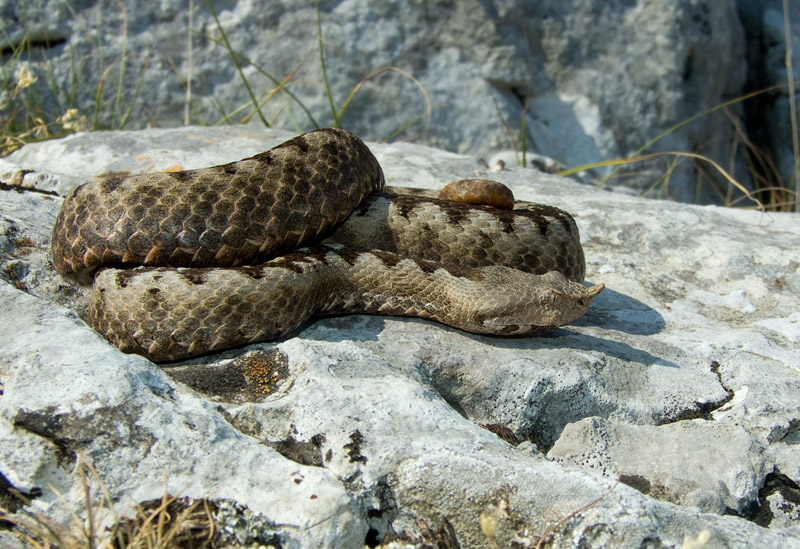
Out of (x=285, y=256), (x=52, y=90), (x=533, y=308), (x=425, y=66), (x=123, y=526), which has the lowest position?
(x=123, y=526)

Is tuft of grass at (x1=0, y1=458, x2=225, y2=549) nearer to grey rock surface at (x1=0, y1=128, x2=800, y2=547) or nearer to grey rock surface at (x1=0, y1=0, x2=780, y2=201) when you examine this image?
grey rock surface at (x1=0, y1=128, x2=800, y2=547)

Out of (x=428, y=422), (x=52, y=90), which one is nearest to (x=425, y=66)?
(x=52, y=90)

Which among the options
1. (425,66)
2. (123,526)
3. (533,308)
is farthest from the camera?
(425,66)

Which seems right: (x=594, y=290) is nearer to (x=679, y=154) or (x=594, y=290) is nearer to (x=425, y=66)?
(x=679, y=154)

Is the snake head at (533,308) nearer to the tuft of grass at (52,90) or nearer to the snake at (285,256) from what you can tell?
the snake at (285,256)

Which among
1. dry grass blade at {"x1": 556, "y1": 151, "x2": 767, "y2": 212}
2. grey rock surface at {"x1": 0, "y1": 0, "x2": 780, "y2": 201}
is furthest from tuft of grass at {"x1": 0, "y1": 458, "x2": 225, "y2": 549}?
grey rock surface at {"x1": 0, "y1": 0, "x2": 780, "y2": 201}

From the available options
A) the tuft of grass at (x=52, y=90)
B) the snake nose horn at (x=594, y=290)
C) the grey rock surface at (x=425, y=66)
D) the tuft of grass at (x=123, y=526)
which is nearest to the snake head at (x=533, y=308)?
the snake nose horn at (x=594, y=290)

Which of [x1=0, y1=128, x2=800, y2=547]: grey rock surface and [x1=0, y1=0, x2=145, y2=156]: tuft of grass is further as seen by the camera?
[x1=0, y1=0, x2=145, y2=156]: tuft of grass

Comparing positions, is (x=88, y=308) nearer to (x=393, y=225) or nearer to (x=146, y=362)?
(x=146, y=362)
